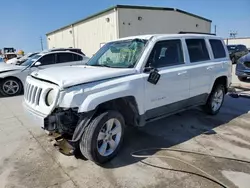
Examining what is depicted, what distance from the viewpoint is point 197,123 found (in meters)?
5.29

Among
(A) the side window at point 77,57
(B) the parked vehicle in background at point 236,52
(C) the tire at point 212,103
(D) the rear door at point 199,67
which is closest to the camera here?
(D) the rear door at point 199,67

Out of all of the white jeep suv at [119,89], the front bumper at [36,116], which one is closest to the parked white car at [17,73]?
the white jeep suv at [119,89]

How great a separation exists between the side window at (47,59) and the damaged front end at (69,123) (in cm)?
720

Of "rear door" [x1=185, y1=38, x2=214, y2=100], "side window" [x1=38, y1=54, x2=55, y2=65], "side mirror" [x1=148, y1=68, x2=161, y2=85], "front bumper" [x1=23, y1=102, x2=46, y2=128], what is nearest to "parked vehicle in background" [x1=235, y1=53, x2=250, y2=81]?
"rear door" [x1=185, y1=38, x2=214, y2=100]

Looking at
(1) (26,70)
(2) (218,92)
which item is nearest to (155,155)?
(2) (218,92)

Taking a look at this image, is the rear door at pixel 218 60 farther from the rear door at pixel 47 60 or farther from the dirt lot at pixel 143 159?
the rear door at pixel 47 60

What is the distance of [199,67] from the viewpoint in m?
4.93

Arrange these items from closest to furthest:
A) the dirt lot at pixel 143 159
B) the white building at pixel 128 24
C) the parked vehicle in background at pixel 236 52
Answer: the dirt lot at pixel 143 159 → the white building at pixel 128 24 → the parked vehicle in background at pixel 236 52

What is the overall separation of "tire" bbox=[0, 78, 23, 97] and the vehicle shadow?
625 centimetres

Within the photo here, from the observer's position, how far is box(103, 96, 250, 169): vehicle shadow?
3948mm

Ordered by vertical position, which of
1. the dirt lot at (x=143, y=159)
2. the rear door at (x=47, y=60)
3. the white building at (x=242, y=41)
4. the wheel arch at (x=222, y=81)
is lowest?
the dirt lot at (x=143, y=159)

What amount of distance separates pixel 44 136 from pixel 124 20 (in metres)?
15.7

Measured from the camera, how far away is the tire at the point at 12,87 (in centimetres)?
916

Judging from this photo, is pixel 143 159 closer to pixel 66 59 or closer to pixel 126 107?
pixel 126 107
